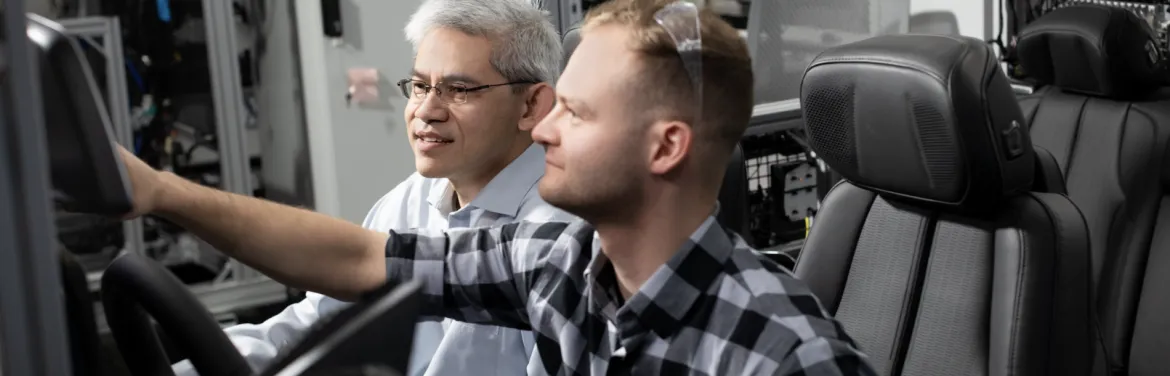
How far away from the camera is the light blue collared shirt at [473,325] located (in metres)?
1.28

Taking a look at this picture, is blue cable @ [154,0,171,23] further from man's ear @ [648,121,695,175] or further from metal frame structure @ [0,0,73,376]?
metal frame structure @ [0,0,73,376]

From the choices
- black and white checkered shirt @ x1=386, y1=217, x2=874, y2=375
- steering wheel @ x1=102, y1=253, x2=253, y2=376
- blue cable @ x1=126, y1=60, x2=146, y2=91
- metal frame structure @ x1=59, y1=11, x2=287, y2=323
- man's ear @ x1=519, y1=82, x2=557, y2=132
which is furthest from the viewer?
blue cable @ x1=126, y1=60, x2=146, y2=91

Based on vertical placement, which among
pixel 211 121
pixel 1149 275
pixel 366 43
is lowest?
pixel 1149 275

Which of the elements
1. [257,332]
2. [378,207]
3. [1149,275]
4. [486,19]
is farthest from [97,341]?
[1149,275]

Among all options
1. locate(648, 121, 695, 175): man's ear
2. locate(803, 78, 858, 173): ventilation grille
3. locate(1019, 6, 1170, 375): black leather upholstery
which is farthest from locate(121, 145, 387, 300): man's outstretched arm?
locate(1019, 6, 1170, 375): black leather upholstery

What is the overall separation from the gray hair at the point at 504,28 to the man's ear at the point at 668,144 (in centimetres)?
45

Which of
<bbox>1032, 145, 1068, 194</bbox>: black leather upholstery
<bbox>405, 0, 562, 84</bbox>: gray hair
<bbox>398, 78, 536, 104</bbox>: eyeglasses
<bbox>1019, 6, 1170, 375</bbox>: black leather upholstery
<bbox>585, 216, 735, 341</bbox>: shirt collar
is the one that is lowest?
<bbox>1019, 6, 1170, 375</bbox>: black leather upholstery

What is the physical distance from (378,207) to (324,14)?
1.80 m

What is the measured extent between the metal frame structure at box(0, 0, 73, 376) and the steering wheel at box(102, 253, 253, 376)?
0.24 metres

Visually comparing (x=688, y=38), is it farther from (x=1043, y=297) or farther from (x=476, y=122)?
(x=1043, y=297)

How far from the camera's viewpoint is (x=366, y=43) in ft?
10.6

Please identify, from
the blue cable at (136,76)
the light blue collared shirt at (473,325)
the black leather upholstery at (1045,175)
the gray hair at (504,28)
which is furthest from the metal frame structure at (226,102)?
the black leather upholstery at (1045,175)

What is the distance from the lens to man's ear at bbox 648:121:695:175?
37.0 inches

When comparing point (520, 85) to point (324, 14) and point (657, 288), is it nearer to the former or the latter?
point (657, 288)
